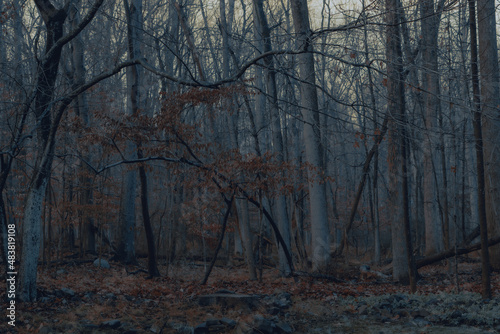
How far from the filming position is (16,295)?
7.06 meters

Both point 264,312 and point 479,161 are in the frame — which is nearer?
point 479,161

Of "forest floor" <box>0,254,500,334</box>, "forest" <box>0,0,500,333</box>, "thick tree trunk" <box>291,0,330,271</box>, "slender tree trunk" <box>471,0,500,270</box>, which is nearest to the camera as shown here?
"forest floor" <box>0,254,500,334</box>

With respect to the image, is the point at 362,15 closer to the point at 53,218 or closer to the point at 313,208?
the point at 313,208

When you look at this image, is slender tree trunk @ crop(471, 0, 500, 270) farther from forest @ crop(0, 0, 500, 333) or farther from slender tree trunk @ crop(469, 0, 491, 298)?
slender tree trunk @ crop(469, 0, 491, 298)

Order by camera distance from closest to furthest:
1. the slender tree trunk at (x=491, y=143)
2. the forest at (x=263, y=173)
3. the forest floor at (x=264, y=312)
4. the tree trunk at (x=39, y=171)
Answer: the forest floor at (x=264, y=312) < the forest at (x=263, y=173) < the tree trunk at (x=39, y=171) < the slender tree trunk at (x=491, y=143)

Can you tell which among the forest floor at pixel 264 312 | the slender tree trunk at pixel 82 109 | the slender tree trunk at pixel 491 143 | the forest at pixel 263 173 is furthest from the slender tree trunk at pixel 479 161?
the slender tree trunk at pixel 82 109

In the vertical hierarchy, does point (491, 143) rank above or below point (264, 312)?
above

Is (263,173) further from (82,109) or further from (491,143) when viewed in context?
(82,109)

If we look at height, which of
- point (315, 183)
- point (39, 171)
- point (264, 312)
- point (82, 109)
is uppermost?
point (82, 109)

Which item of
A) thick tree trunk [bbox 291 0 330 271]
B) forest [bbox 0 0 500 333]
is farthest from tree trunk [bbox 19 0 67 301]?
thick tree trunk [bbox 291 0 330 271]

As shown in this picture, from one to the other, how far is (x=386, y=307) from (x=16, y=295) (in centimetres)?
610

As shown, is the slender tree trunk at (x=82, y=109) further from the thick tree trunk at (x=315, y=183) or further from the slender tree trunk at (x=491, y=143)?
the slender tree trunk at (x=491, y=143)

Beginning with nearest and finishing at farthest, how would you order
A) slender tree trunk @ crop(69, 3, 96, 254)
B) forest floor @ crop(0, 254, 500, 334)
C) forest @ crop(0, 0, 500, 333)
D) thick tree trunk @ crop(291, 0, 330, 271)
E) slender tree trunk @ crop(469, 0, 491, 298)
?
forest floor @ crop(0, 254, 500, 334) < forest @ crop(0, 0, 500, 333) < slender tree trunk @ crop(469, 0, 491, 298) < thick tree trunk @ crop(291, 0, 330, 271) < slender tree trunk @ crop(69, 3, 96, 254)

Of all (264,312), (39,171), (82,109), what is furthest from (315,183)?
(82,109)
